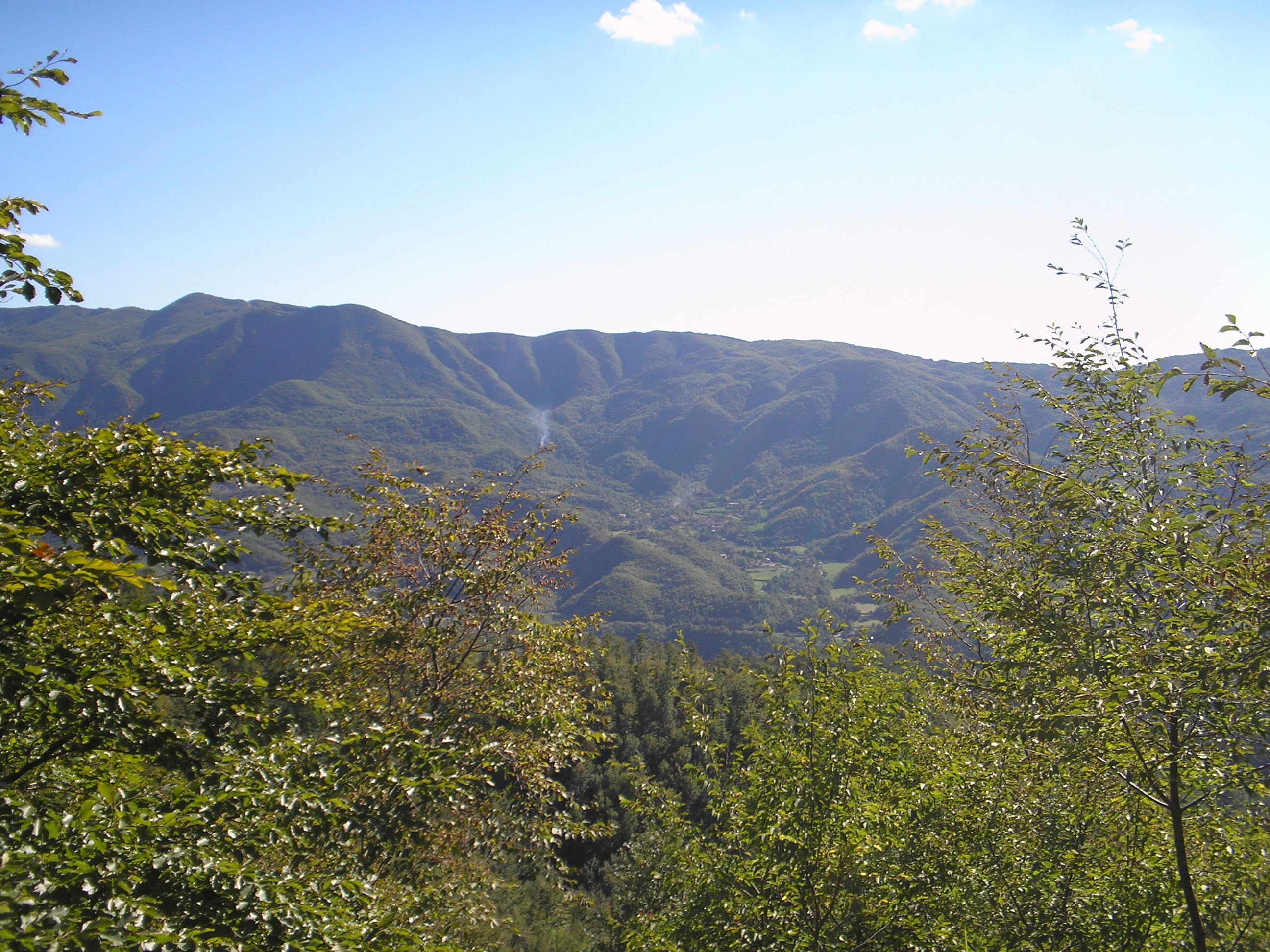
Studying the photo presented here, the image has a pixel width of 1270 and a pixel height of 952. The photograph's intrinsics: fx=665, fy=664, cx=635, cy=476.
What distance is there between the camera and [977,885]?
6535 mm

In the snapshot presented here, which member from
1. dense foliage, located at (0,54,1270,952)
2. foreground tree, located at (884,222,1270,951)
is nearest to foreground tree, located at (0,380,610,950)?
dense foliage, located at (0,54,1270,952)

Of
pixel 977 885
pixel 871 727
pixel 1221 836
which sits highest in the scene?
pixel 871 727

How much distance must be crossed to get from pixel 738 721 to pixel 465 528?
36.1m

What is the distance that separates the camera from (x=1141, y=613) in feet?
19.2

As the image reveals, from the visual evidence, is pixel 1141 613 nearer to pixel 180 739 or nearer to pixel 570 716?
pixel 570 716

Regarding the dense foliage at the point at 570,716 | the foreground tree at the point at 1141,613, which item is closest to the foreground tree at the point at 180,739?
the dense foliage at the point at 570,716

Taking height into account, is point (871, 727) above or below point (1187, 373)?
below

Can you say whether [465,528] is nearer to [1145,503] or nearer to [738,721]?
[1145,503]

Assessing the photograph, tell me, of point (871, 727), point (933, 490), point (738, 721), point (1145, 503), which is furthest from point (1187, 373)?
point (933, 490)

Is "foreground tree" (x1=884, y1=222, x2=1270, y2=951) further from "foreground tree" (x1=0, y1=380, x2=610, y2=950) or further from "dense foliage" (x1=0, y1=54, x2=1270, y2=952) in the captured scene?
"foreground tree" (x1=0, y1=380, x2=610, y2=950)

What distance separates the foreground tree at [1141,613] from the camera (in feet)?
15.4

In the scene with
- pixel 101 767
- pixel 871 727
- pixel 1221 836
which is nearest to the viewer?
pixel 101 767

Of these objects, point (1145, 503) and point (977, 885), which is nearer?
point (1145, 503)

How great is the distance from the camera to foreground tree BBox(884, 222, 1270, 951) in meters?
4.71
